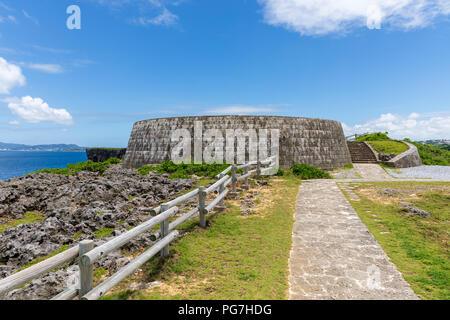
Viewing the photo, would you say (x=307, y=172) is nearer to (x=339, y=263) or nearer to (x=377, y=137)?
(x=339, y=263)

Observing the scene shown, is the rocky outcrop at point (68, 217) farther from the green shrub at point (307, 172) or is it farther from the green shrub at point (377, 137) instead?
the green shrub at point (377, 137)

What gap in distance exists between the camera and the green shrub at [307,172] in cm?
1621

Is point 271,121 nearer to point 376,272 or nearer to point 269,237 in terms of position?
point 269,237

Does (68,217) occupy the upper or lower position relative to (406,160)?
lower

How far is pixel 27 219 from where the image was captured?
8992mm

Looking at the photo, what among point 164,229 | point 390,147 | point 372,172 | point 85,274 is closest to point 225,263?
point 164,229

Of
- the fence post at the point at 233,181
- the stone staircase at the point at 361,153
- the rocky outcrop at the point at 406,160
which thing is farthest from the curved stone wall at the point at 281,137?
the fence post at the point at 233,181

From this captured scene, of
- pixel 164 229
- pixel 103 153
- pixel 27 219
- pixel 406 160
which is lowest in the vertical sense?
pixel 27 219

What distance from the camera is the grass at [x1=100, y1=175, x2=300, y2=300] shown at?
3.72 meters

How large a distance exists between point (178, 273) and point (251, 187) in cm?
865

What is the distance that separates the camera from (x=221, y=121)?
17906 millimetres

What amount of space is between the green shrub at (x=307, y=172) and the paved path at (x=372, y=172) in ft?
10.1

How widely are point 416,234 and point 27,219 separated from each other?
475 inches
